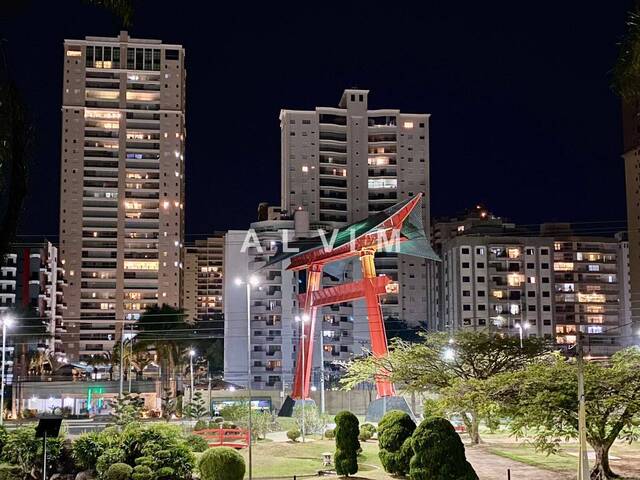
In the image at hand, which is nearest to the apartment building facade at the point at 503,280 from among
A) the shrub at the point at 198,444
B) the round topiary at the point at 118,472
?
the shrub at the point at 198,444

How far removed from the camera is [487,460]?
33.4m

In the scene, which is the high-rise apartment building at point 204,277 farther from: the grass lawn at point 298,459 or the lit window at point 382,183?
the grass lawn at point 298,459

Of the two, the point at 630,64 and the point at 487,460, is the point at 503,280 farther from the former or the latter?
the point at 630,64

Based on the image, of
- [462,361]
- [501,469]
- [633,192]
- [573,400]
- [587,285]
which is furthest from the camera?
[587,285]

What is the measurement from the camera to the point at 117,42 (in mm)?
138125

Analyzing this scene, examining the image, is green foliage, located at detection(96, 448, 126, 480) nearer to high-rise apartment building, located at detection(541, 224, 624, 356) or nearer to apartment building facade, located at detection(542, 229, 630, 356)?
high-rise apartment building, located at detection(541, 224, 624, 356)

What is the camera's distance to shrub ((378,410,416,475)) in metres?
27.6

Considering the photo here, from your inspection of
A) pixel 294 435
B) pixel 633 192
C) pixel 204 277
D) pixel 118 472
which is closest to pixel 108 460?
pixel 118 472

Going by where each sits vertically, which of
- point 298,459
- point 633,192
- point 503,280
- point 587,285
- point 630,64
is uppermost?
point 633,192

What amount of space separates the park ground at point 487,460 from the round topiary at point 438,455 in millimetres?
5767

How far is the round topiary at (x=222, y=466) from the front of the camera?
26109 mm

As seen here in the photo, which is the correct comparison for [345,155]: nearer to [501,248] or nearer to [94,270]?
[501,248]

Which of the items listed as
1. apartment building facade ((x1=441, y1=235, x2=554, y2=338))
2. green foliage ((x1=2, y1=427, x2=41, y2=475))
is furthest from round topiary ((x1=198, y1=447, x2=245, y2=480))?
apartment building facade ((x1=441, y1=235, x2=554, y2=338))

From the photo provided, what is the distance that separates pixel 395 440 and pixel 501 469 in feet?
17.2
